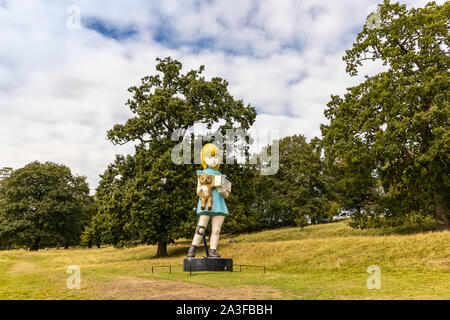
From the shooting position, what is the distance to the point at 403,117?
1775cm

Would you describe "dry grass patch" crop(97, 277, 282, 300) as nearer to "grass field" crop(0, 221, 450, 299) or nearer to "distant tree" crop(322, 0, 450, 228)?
"grass field" crop(0, 221, 450, 299)

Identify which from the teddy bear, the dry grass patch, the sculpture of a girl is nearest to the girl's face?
the sculpture of a girl

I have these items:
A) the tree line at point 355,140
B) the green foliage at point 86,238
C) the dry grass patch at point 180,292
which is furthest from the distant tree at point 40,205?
the dry grass patch at point 180,292

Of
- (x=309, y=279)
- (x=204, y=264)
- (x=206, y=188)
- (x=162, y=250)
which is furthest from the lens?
(x=162, y=250)

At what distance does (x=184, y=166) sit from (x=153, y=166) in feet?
7.39

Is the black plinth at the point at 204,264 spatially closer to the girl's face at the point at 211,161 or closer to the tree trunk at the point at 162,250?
the girl's face at the point at 211,161

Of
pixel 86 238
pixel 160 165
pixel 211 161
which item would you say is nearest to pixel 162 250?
pixel 160 165

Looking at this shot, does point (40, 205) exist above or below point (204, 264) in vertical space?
above

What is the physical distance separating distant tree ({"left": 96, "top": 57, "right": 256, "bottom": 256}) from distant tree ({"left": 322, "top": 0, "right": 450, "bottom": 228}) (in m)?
8.11

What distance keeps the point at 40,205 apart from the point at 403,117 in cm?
4158

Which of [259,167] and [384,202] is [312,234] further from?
[259,167]

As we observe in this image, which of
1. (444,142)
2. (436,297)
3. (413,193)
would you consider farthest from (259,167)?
(436,297)

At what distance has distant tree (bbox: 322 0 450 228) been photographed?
17641 millimetres

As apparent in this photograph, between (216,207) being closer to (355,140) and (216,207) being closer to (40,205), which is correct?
(355,140)
